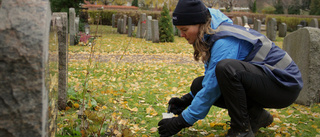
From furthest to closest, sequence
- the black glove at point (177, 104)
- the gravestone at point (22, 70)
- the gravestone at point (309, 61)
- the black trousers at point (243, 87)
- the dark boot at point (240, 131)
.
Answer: the gravestone at point (309, 61)
the black glove at point (177, 104)
the dark boot at point (240, 131)
the black trousers at point (243, 87)
the gravestone at point (22, 70)

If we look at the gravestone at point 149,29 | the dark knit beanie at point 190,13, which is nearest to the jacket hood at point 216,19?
the dark knit beanie at point 190,13

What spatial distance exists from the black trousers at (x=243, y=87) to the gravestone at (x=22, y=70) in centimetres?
146

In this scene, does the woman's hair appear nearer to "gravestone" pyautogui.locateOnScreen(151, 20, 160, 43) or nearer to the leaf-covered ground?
the leaf-covered ground

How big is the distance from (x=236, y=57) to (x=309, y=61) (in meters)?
1.95

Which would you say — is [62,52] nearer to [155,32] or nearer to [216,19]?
[216,19]

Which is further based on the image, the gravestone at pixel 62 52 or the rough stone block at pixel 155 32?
the rough stone block at pixel 155 32

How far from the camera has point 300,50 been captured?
4160mm

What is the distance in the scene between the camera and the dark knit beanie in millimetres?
2418

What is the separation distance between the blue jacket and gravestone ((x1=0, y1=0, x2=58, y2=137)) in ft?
Answer: 4.79

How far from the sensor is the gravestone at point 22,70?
3.86 feet

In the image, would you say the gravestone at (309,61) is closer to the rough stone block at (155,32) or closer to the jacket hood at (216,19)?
the jacket hood at (216,19)

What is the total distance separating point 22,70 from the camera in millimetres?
1182

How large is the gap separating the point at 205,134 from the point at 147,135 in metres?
0.55

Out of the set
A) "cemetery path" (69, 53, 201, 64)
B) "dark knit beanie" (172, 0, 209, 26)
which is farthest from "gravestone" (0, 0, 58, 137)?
"cemetery path" (69, 53, 201, 64)
